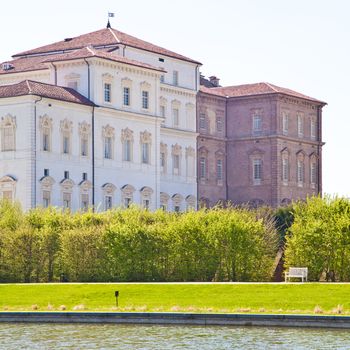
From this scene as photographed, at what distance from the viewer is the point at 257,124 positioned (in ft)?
405

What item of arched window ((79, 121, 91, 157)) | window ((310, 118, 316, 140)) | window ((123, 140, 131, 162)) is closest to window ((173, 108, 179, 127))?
window ((123, 140, 131, 162))

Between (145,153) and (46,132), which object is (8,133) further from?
(145,153)

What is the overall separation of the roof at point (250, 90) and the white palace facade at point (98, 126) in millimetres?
8323

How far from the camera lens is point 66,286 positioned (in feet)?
194

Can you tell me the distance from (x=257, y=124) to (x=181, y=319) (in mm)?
75952

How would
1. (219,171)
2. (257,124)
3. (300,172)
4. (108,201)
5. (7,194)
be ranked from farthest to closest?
(300,172)
(257,124)
(219,171)
(108,201)
(7,194)

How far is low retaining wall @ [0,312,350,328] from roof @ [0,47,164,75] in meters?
50.9

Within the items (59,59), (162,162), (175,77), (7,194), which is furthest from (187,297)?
(175,77)

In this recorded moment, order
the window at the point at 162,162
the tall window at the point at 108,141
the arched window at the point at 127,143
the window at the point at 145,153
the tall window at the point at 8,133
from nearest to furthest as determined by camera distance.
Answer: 1. the tall window at the point at 8,133
2. the tall window at the point at 108,141
3. the arched window at the point at 127,143
4. the window at the point at 145,153
5. the window at the point at 162,162

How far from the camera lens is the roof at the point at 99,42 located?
4247 inches

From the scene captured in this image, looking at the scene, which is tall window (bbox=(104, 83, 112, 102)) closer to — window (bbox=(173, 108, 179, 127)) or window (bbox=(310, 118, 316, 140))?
window (bbox=(173, 108, 179, 127))

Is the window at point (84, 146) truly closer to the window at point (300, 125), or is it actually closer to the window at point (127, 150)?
the window at point (127, 150)

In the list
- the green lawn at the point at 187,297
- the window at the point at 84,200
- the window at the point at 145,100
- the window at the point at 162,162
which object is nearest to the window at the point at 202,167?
the window at the point at 162,162

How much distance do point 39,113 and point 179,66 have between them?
23839 millimetres
